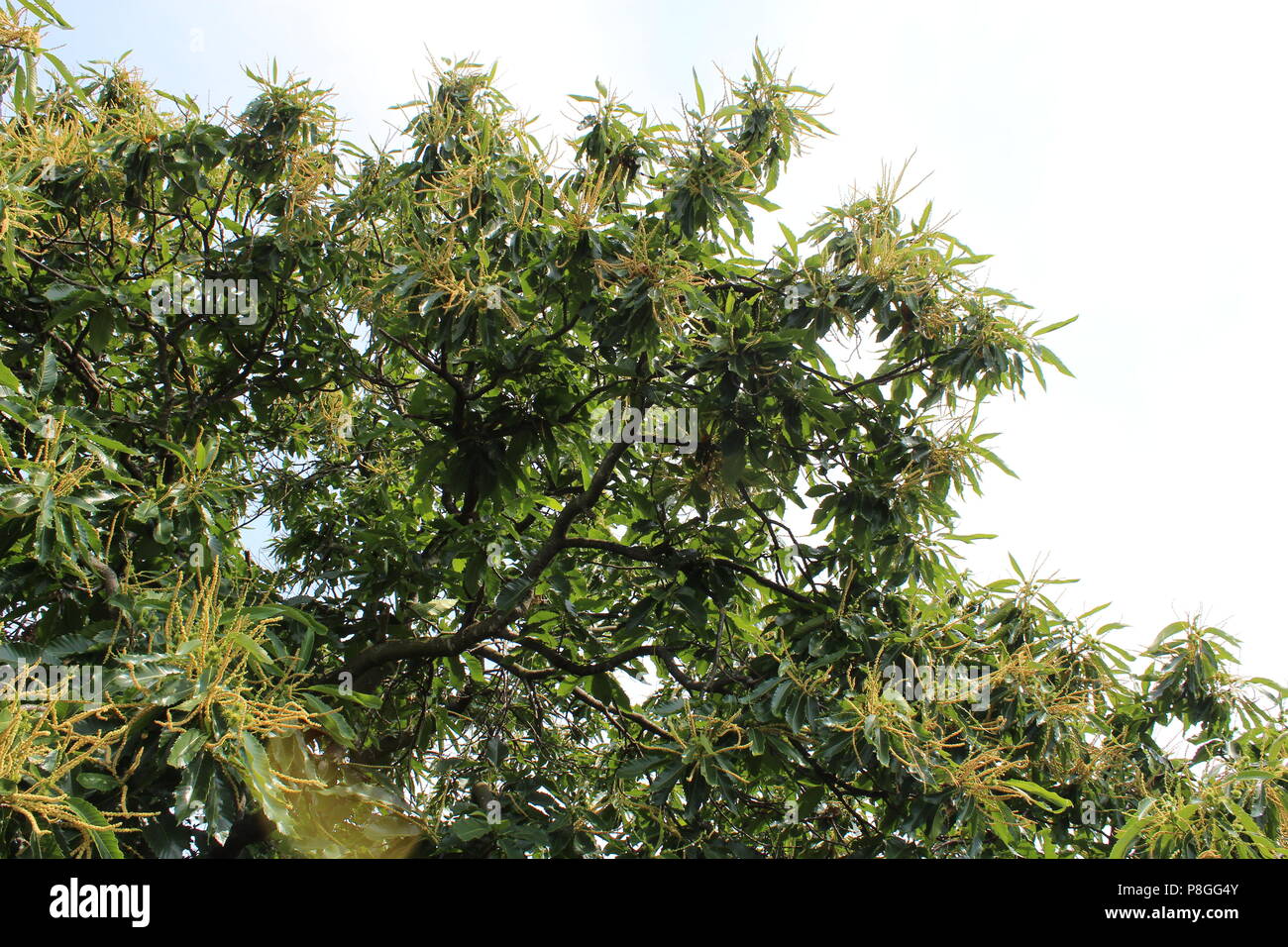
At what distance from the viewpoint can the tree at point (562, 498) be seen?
8.77 ft

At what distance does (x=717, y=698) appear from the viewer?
312 cm

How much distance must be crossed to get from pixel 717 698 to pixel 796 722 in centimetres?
39

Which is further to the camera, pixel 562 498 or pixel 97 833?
pixel 562 498

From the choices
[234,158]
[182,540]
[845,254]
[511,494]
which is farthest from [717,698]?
[234,158]

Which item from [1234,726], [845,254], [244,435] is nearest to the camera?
[845,254]

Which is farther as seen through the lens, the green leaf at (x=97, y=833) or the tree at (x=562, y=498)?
the tree at (x=562, y=498)

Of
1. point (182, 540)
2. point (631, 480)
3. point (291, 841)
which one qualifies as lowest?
point (291, 841)

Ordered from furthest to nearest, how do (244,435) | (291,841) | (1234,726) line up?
(244,435) < (1234,726) < (291,841)

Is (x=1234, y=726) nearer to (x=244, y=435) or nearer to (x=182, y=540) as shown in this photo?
(x=182, y=540)

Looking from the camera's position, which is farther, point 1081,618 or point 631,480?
point 631,480

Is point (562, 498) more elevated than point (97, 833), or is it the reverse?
point (562, 498)

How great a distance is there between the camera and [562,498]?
3891 millimetres

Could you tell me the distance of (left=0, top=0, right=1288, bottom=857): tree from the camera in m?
2.67

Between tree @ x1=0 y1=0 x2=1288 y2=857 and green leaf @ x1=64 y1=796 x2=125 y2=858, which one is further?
tree @ x1=0 y1=0 x2=1288 y2=857
